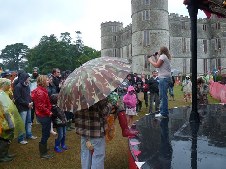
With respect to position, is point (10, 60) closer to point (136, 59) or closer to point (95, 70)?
point (136, 59)

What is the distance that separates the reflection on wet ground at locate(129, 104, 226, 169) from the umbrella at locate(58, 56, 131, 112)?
3.40ft

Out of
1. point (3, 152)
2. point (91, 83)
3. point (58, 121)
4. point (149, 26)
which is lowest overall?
point (3, 152)

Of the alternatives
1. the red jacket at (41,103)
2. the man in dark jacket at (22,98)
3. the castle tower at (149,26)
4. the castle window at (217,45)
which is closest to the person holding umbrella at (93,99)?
the red jacket at (41,103)

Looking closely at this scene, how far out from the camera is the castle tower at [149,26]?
43875mm

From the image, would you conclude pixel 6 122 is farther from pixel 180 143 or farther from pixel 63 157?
pixel 180 143

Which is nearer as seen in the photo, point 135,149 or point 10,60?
point 135,149

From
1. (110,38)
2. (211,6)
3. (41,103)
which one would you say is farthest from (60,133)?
(110,38)

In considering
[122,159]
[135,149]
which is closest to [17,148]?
[122,159]

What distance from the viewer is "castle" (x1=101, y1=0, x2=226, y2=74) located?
44.1 m

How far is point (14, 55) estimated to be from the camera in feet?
402

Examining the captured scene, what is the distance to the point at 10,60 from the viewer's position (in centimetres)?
12388

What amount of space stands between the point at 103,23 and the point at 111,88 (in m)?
59.8

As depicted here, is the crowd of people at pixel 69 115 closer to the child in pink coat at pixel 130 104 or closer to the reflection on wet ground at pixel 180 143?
the child in pink coat at pixel 130 104

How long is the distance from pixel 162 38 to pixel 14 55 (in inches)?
3681
